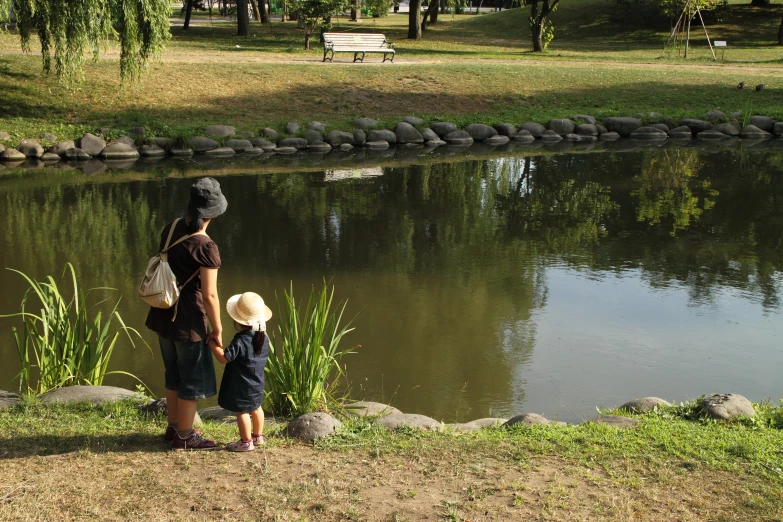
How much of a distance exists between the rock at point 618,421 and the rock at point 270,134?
14962mm

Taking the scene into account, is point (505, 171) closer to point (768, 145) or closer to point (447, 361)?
point (768, 145)

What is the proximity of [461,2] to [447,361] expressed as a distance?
31.3 meters

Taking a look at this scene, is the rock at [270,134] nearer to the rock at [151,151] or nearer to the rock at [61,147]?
the rock at [151,151]

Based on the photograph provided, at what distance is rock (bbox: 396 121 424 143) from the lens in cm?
2011

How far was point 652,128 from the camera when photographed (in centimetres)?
2155

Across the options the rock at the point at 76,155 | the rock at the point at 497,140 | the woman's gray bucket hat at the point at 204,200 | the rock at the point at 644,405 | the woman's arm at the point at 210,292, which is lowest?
the rock at the point at 76,155

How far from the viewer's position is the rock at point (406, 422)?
4.94 metres

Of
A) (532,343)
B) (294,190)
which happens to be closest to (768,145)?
(294,190)

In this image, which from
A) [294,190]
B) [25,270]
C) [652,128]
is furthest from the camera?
[652,128]

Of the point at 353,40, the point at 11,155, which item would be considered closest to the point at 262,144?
the point at 11,155

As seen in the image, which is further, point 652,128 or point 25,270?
point 652,128

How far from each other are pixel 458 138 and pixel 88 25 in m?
8.74

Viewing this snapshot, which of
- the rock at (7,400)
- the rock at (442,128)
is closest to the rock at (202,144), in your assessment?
the rock at (442,128)

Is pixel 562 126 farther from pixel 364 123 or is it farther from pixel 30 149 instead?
pixel 30 149
